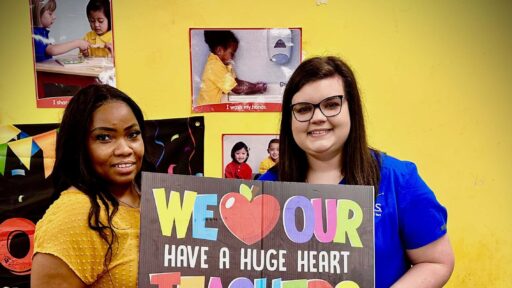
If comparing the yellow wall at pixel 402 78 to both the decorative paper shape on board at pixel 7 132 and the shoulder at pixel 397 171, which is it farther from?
the shoulder at pixel 397 171

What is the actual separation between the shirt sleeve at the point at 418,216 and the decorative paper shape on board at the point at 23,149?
149 centimetres

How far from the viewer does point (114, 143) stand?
37.6 inches

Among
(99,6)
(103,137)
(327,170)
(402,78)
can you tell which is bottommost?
(327,170)

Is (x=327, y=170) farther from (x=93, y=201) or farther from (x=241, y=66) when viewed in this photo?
(x=241, y=66)

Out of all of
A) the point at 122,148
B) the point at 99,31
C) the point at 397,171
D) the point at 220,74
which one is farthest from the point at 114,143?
the point at 99,31

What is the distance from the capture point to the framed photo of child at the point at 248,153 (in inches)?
69.9

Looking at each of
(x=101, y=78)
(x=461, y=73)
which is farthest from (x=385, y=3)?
(x=101, y=78)

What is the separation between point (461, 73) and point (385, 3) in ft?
1.41

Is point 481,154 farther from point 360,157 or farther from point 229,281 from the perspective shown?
point 229,281

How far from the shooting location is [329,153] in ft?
3.46

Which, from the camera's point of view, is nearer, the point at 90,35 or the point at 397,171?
the point at 397,171

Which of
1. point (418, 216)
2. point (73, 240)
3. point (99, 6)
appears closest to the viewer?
point (73, 240)

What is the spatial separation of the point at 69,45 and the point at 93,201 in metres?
1.06

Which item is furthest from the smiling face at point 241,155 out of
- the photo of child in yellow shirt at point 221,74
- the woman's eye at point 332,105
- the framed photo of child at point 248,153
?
the woman's eye at point 332,105
